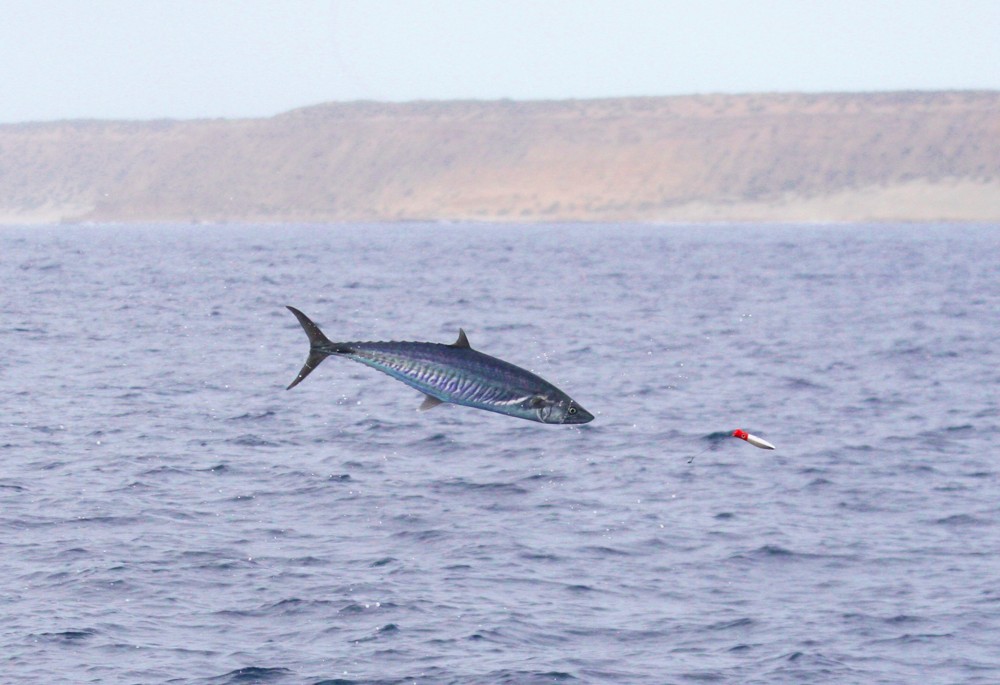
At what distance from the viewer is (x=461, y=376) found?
26.8 ft

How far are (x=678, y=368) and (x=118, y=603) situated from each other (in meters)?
24.4

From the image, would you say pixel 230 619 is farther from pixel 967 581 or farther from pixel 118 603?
pixel 967 581

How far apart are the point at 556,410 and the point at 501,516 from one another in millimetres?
12808

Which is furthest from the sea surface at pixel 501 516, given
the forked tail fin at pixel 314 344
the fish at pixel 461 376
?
the fish at pixel 461 376

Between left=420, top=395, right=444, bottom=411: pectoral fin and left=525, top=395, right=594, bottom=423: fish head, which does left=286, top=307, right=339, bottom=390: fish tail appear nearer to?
left=420, top=395, right=444, bottom=411: pectoral fin

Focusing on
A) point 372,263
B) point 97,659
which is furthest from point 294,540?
point 372,263

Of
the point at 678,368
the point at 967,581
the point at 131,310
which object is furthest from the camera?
the point at 131,310

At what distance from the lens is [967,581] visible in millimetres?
18016

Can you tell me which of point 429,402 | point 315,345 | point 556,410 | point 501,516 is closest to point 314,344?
point 315,345

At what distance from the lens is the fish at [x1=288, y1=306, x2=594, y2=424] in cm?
818

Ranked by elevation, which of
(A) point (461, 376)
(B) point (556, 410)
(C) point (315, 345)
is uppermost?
(C) point (315, 345)

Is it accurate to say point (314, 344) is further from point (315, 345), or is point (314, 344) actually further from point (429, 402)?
point (429, 402)

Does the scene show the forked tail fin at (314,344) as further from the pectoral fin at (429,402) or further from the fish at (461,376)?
the pectoral fin at (429,402)

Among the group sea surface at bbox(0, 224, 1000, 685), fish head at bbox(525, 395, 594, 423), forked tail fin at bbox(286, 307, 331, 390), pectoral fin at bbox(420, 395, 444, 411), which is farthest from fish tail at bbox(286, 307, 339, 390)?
sea surface at bbox(0, 224, 1000, 685)
